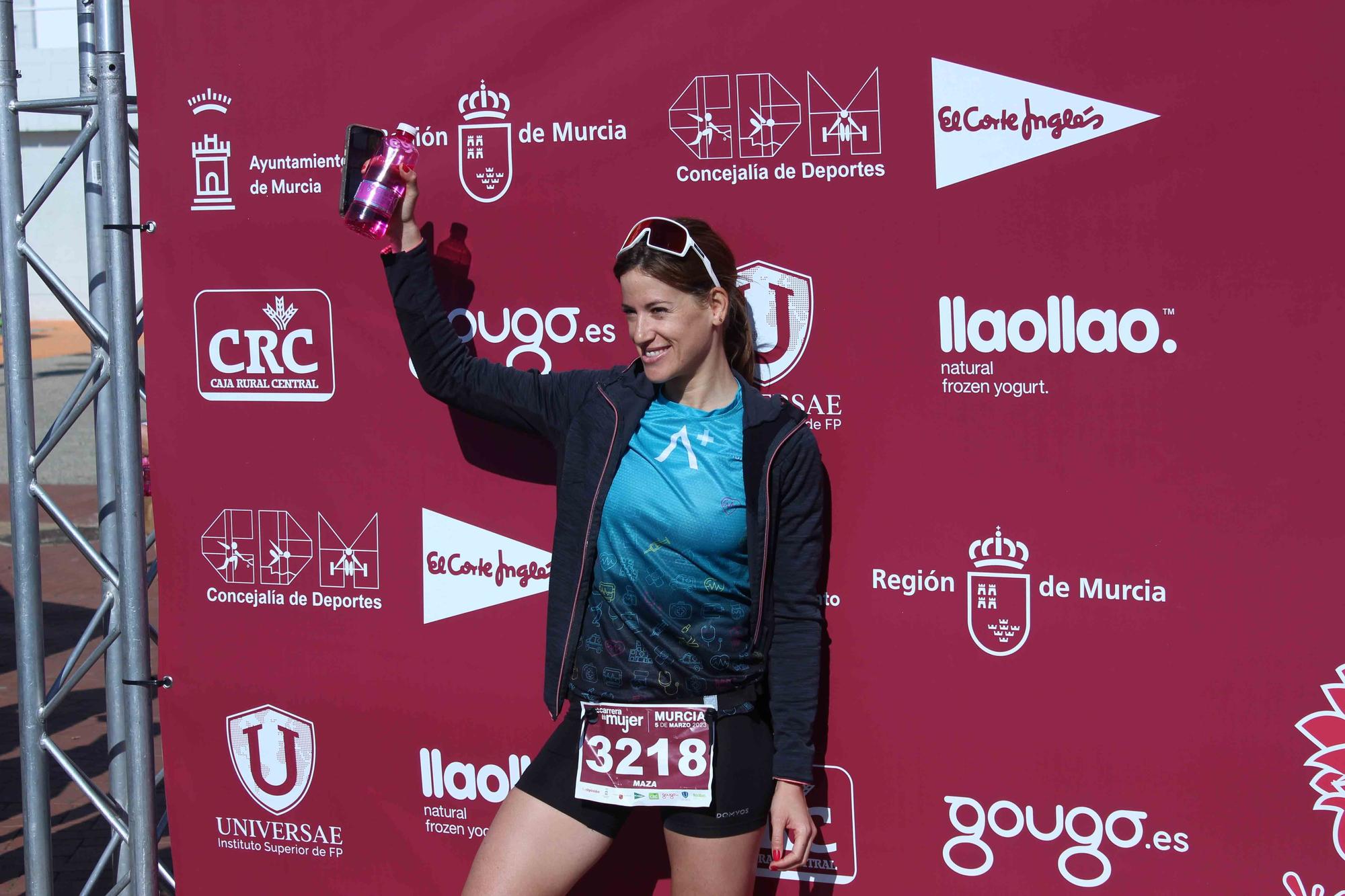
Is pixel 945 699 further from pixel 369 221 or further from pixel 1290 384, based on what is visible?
pixel 369 221

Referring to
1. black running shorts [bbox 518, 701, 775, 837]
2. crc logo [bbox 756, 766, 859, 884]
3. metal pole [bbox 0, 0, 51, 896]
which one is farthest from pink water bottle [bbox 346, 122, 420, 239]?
crc logo [bbox 756, 766, 859, 884]

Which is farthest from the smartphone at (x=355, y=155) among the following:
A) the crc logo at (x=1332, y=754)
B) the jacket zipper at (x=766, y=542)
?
the crc logo at (x=1332, y=754)

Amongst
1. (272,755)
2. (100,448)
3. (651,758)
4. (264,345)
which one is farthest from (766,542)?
(100,448)

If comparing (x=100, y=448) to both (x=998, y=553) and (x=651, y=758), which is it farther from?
(x=998, y=553)

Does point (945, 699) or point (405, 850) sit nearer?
point (945, 699)

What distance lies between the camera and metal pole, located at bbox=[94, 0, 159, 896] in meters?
3.23

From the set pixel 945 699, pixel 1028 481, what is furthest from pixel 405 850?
pixel 1028 481

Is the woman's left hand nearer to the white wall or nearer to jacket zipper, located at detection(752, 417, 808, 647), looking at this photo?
jacket zipper, located at detection(752, 417, 808, 647)

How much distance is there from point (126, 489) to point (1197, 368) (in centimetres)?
260

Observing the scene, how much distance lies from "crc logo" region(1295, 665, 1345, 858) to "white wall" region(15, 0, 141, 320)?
21.5 metres

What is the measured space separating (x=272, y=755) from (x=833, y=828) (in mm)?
1516

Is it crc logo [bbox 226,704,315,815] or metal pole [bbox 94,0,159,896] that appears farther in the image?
crc logo [bbox 226,704,315,815]

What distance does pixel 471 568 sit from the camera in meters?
3.37

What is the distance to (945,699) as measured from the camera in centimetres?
311
